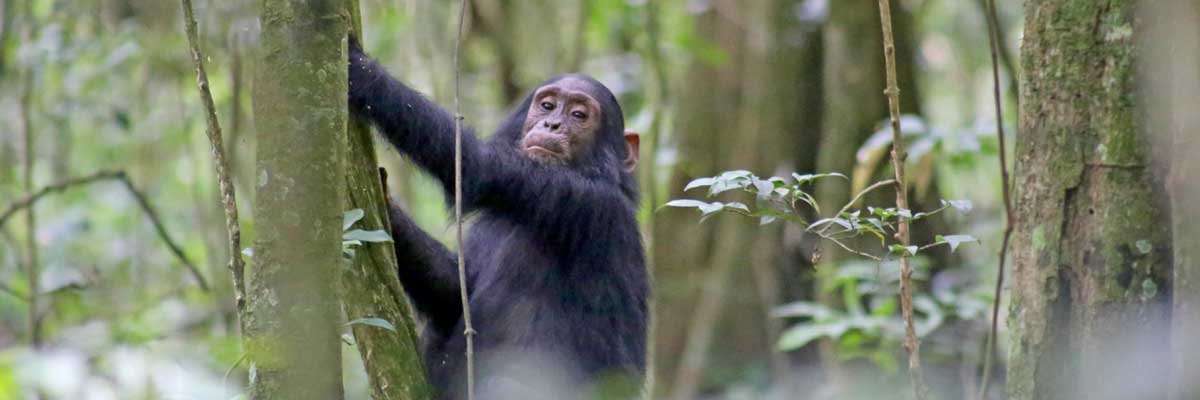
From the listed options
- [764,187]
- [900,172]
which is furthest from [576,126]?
[900,172]

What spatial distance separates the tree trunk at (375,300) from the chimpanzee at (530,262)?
0.67 metres

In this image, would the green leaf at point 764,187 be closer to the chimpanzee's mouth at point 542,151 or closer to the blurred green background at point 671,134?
the chimpanzee's mouth at point 542,151

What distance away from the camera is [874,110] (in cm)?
744

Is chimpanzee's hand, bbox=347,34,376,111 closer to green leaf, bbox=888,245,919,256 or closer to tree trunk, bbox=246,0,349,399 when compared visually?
tree trunk, bbox=246,0,349,399

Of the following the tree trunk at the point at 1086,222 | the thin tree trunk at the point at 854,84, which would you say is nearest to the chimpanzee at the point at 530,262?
the tree trunk at the point at 1086,222

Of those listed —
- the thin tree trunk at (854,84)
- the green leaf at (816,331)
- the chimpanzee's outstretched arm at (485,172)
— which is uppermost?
the thin tree trunk at (854,84)

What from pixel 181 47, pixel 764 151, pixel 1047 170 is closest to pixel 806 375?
pixel 764 151

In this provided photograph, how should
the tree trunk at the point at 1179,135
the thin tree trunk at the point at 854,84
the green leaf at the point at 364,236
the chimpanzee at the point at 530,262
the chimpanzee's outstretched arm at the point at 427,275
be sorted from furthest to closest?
Result: the thin tree trunk at the point at 854,84
the chimpanzee's outstretched arm at the point at 427,275
the chimpanzee at the point at 530,262
the green leaf at the point at 364,236
the tree trunk at the point at 1179,135

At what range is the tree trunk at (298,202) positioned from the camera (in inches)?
87.3

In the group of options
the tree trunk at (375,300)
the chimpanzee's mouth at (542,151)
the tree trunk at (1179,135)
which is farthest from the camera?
the chimpanzee's mouth at (542,151)

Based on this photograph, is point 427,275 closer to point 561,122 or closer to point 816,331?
point 561,122

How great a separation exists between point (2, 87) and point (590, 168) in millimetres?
4652

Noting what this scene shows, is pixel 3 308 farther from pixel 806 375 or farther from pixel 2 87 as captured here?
pixel 806 375

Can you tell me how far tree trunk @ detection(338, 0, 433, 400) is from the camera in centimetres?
292
